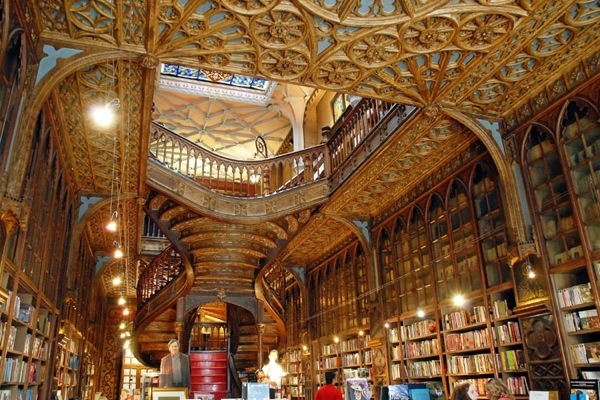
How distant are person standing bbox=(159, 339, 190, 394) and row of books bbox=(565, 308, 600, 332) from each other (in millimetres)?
4119

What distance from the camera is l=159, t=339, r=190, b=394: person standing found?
16.0 ft

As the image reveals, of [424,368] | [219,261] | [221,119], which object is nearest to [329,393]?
[424,368]

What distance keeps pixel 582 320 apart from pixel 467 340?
75.0 inches

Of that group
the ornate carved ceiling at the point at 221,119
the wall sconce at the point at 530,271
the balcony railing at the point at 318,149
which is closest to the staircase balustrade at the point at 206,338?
the ornate carved ceiling at the point at 221,119

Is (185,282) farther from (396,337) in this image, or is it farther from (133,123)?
(133,123)

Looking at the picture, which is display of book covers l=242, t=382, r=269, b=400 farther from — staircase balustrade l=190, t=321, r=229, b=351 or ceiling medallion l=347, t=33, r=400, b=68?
staircase balustrade l=190, t=321, r=229, b=351

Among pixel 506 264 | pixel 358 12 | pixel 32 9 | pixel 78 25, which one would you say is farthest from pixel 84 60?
pixel 506 264

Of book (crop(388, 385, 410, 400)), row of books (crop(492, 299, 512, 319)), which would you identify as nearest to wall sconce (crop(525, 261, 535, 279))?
row of books (crop(492, 299, 512, 319))

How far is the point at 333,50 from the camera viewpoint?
16.2 ft

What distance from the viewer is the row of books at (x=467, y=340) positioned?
6449mm

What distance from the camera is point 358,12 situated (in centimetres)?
445

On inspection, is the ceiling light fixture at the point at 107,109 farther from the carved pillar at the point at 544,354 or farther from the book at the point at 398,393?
the carved pillar at the point at 544,354

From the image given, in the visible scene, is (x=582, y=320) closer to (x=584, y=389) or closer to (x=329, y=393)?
(x=584, y=389)

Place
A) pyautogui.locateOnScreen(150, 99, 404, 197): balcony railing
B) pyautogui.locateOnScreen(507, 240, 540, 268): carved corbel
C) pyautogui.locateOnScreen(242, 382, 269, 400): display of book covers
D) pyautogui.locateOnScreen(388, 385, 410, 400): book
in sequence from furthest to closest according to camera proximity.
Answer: pyautogui.locateOnScreen(150, 99, 404, 197): balcony railing → pyautogui.locateOnScreen(507, 240, 540, 268): carved corbel → pyautogui.locateOnScreen(388, 385, 410, 400): book → pyautogui.locateOnScreen(242, 382, 269, 400): display of book covers
